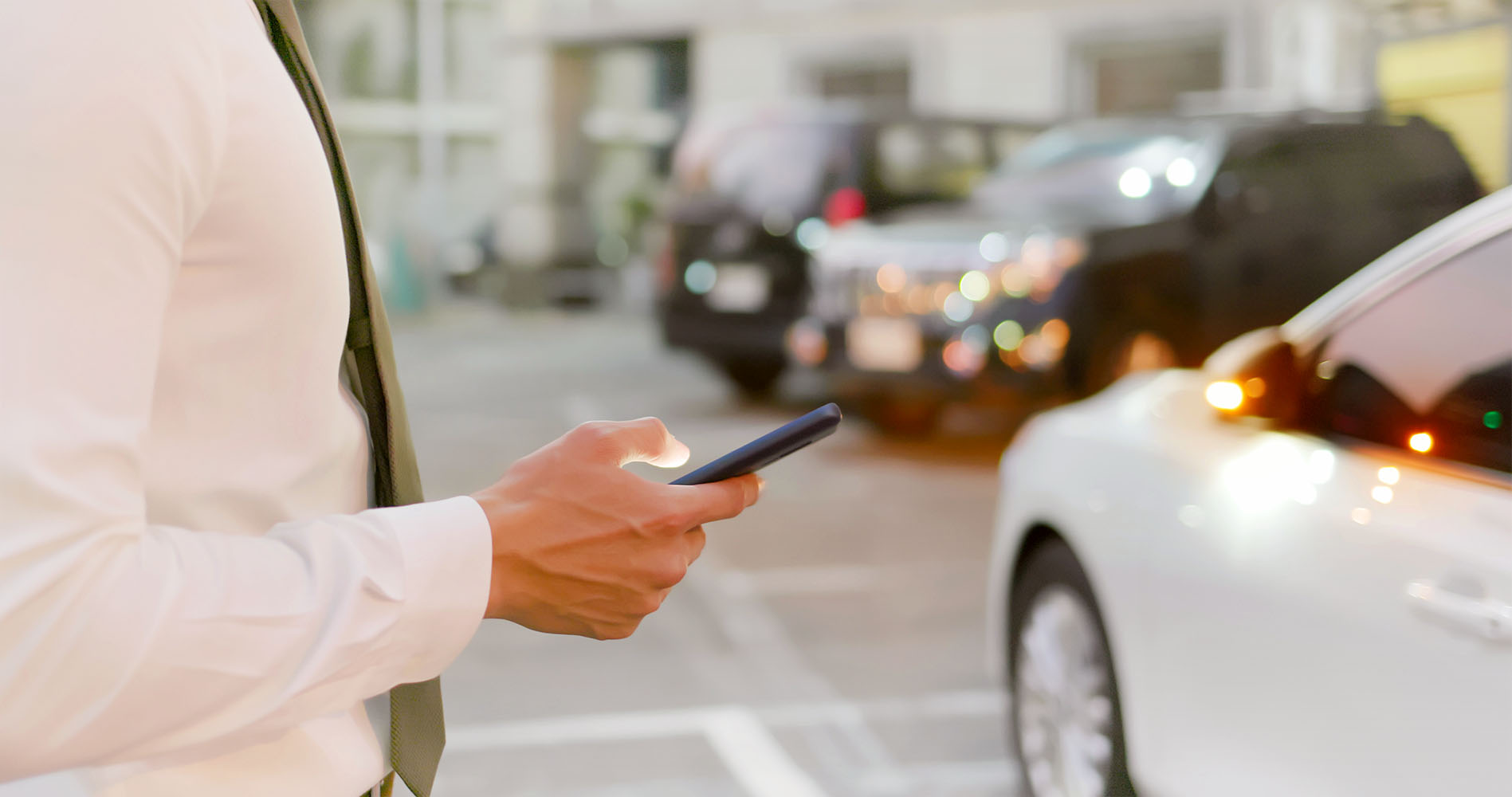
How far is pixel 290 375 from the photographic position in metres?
1.10

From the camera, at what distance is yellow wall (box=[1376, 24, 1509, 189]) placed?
738cm

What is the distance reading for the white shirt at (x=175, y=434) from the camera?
0.85 m

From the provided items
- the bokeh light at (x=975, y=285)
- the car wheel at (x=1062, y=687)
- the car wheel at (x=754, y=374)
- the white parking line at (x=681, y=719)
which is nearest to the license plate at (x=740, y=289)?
the car wheel at (x=754, y=374)

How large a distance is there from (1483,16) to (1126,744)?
5.95 meters

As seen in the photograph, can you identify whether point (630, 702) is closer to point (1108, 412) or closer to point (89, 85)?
point (1108, 412)

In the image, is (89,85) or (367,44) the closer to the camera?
(89,85)

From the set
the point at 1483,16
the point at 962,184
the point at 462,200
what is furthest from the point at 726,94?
the point at 1483,16

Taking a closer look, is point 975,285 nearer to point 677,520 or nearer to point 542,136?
point 677,520

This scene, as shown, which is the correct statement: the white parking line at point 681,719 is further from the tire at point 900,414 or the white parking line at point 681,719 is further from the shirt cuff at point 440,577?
the tire at point 900,414

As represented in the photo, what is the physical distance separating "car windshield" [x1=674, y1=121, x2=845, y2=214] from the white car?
6974 millimetres

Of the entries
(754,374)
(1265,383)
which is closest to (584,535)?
(1265,383)

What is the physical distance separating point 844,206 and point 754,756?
636 centimetres

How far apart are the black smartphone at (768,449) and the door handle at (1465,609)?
42.6 inches

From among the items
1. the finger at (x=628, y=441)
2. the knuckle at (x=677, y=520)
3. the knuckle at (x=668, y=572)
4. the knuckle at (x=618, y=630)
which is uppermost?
the finger at (x=628, y=441)
